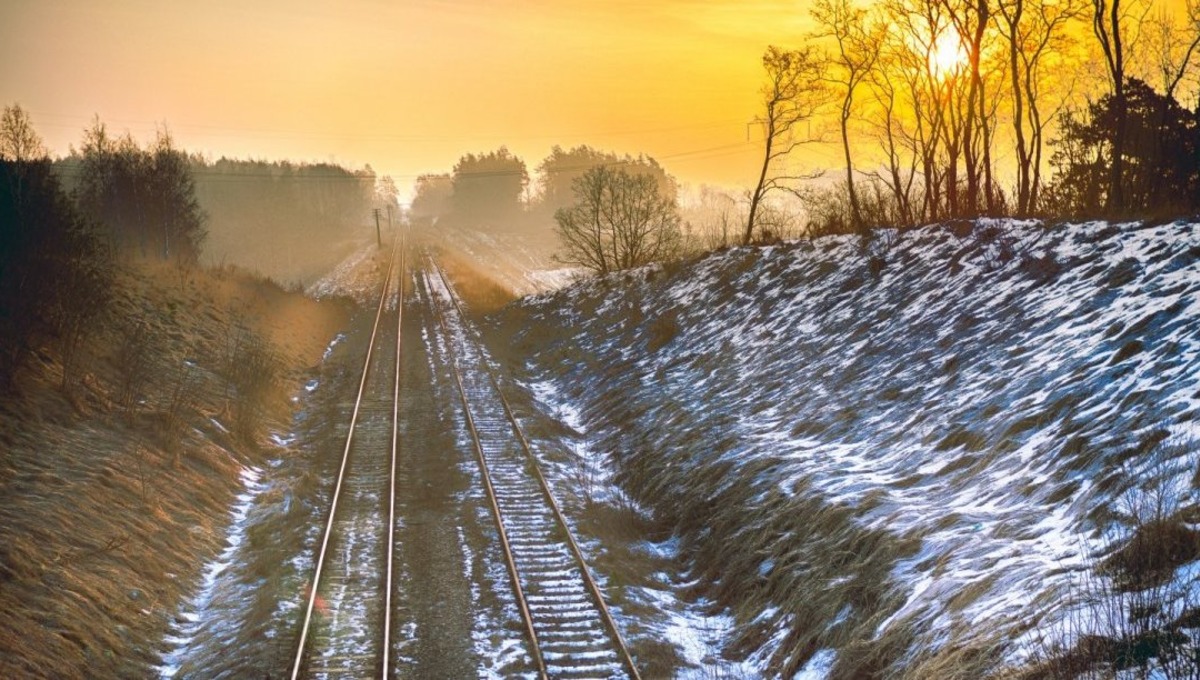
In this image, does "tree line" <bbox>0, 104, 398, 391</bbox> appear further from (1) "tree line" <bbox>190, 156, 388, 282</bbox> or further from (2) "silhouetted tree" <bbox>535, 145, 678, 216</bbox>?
(2) "silhouetted tree" <bbox>535, 145, 678, 216</bbox>

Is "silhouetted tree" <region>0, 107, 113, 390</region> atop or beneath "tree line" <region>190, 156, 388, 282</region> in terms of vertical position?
beneath

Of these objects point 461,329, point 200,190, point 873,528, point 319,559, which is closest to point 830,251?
point 873,528

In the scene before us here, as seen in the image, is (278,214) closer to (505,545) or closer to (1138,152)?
(1138,152)

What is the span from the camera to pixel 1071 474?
8930 mm

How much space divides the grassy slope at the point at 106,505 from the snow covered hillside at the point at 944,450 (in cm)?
754

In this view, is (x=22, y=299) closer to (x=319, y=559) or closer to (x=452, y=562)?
(x=319, y=559)

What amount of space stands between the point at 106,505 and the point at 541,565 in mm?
6900

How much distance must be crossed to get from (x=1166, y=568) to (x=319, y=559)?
1045 centimetres

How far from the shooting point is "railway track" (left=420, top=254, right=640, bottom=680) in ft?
31.3

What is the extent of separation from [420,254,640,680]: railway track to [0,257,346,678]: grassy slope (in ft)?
15.3

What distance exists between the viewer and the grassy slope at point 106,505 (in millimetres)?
9711

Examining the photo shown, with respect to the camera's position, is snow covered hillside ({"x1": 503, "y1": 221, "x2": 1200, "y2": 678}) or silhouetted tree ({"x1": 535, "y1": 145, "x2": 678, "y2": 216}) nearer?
snow covered hillside ({"x1": 503, "y1": 221, "x2": 1200, "y2": 678})

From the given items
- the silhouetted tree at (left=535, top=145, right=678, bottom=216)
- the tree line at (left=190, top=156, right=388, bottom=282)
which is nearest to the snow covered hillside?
the tree line at (left=190, top=156, right=388, bottom=282)

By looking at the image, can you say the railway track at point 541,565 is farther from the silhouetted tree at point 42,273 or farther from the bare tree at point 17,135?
the bare tree at point 17,135
